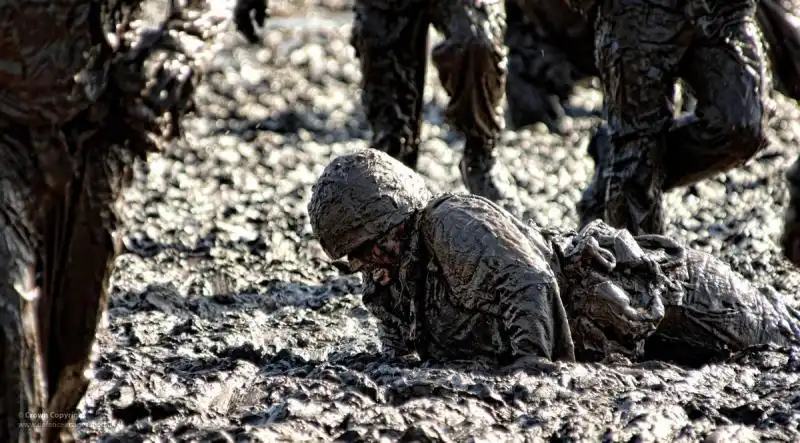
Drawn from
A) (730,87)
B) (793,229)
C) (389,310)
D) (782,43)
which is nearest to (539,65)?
(782,43)

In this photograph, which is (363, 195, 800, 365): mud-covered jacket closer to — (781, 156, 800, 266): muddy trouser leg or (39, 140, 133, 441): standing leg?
(781, 156, 800, 266): muddy trouser leg

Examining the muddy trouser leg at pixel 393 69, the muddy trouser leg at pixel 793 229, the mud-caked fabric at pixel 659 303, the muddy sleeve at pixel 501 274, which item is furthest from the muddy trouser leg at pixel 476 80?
the muddy sleeve at pixel 501 274

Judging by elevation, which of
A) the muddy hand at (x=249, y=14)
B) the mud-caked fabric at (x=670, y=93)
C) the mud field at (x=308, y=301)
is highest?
the muddy hand at (x=249, y=14)

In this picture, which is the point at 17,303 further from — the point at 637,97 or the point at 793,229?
the point at 637,97

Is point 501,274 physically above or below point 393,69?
below

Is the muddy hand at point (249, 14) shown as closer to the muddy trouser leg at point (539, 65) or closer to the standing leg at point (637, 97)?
the muddy trouser leg at point (539, 65)

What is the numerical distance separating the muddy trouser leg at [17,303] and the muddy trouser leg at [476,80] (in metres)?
3.60

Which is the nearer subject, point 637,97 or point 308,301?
point 637,97

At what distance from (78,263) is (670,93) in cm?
318

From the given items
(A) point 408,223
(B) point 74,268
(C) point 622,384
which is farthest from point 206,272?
(B) point 74,268

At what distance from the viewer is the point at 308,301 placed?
6727 millimetres

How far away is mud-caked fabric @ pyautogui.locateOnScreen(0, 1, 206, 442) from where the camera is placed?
12.1 feet

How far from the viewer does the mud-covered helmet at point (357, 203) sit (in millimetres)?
5000

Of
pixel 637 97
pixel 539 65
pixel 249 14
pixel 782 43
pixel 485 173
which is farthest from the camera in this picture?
pixel 539 65
